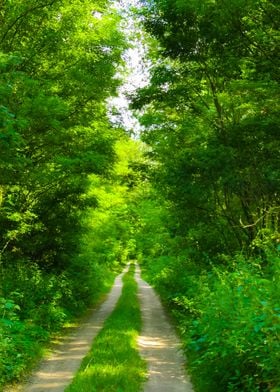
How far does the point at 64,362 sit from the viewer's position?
11008 mm

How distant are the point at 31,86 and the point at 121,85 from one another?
520 cm

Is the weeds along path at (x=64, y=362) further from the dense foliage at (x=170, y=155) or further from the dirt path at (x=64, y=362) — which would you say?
the dense foliage at (x=170, y=155)

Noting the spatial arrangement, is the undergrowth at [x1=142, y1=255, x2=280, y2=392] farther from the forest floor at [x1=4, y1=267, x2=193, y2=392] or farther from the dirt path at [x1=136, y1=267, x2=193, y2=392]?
the forest floor at [x1=4, y1=267, x2=193, y2=392]

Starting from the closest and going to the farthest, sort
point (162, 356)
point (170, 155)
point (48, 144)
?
1. point (162, 356)
2. point (48, 144)
3. point (170, 155)

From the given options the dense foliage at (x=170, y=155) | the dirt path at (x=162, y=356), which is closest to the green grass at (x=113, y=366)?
the dirt path at (x=162, y=356)

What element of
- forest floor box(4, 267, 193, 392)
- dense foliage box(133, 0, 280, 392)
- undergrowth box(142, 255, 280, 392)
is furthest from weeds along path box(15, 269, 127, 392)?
undergrowth box(142, 255, 280, 392)

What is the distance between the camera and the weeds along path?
29.5 feet

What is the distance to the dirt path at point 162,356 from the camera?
9008 mm

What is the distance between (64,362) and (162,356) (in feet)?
8.19

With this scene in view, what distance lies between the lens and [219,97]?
13.5 meters

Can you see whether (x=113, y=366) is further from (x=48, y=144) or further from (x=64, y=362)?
(x=48, y=144)

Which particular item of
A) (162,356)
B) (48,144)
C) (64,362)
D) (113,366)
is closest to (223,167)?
(162,356)

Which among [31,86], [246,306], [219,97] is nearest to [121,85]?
[219,97]

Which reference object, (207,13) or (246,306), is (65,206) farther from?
(246,306)
